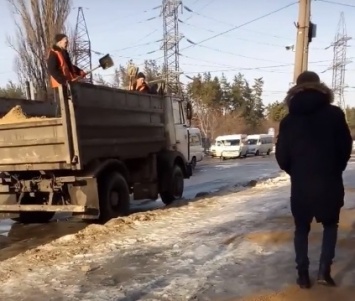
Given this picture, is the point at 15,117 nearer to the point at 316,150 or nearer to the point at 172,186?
the point at 172,186

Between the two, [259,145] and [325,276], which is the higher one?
[325,276]

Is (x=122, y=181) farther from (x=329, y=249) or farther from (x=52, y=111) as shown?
(x=329, y=249)

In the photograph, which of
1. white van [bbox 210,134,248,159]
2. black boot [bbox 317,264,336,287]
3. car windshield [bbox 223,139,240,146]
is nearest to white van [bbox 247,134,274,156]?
white van [bbox 210,134,248,159]

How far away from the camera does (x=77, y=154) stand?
7988mm

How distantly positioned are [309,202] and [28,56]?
23654 mm

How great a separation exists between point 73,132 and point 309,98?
4.61 m

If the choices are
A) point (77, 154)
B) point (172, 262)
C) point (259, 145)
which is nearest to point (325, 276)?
point (172, 262)

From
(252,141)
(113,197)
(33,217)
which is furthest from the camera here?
(252,141)

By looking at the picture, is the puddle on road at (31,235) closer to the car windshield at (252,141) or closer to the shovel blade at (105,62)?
the shovel blade at (105,62)

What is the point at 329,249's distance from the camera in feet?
14.2

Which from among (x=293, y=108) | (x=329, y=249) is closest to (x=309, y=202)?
(x=329, y=249)

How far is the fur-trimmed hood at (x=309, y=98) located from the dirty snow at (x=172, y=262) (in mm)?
1545

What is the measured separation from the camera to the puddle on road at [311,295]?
13.6ft

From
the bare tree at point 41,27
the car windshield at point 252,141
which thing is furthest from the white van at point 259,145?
the bare tree at point 41,27
